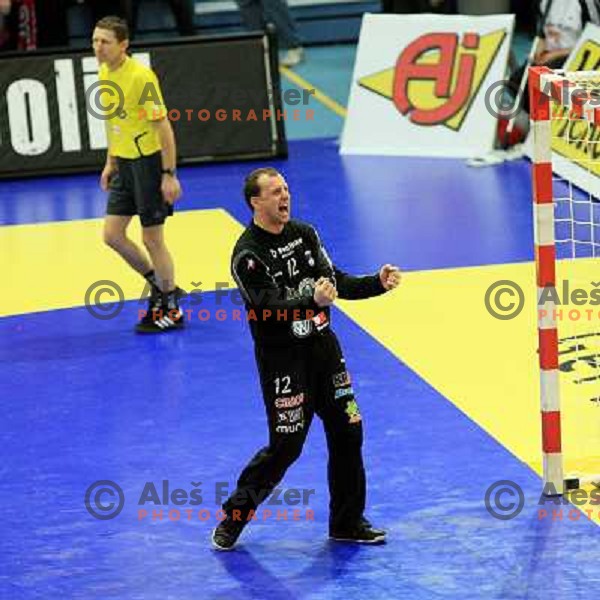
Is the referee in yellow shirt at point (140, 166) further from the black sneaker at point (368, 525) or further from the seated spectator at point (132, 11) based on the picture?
the seated spectator at point (132, 11)

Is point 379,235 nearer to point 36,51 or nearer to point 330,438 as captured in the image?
point 36,51

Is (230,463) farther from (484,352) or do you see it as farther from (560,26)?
(560,26)

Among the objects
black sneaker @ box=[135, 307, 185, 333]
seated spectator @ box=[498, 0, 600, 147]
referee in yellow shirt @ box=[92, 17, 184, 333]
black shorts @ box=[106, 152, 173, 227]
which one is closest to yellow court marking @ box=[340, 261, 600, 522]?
black sneaker @ box=[135, 307, 185, 333]

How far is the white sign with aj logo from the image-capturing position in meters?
17.4

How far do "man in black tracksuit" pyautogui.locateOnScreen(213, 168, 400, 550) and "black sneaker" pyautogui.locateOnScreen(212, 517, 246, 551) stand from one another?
0.27 feet

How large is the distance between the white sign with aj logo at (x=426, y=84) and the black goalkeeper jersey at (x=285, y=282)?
30.4ft

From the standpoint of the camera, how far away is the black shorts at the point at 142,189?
11992 mm

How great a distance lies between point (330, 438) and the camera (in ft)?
27.7

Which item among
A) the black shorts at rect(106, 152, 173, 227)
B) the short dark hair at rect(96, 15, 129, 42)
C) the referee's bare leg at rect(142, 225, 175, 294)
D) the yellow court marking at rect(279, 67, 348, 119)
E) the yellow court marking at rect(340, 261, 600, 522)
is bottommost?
the yellow court marking at rect(279, 67, 348, 119)

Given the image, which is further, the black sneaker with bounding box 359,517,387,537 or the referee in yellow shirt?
the referee in yellow shirt

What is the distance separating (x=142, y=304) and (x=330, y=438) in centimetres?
496

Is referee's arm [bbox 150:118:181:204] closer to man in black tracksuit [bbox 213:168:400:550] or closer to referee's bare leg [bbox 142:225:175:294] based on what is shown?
referee's bare leg [bbox 142:225:175:294]

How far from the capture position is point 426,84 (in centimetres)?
1766

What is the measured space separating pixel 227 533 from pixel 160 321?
13.3 ft
